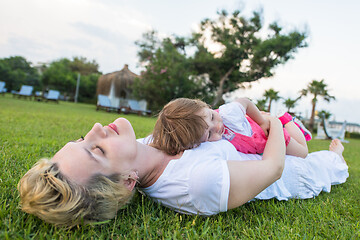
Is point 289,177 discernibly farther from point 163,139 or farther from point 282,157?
point 163,139

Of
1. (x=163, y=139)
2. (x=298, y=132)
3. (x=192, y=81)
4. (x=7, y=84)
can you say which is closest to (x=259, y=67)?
(x=192, y=81)

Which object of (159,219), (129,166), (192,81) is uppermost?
(192,81)

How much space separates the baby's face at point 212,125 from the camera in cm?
193

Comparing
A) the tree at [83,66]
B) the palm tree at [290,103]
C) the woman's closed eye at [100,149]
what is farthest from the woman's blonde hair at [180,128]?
the tree at [83,66]

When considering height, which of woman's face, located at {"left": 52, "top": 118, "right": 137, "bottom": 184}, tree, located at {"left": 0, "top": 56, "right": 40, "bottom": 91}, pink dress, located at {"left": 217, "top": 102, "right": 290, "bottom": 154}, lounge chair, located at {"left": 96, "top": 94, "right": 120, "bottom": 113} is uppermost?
tree, located at {"left": 0, "top": 56, "right": 40, "bottom": 91}

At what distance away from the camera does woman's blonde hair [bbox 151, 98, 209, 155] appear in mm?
1794

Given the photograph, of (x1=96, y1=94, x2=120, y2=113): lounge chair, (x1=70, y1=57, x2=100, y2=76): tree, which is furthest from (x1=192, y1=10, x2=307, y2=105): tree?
(x1=70, y1=57, x2=100, y2=76): tree

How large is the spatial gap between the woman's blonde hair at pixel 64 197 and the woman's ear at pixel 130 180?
9 centimetres

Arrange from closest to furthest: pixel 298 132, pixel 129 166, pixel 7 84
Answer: pixel 129 166 < pixel 298 132 < pixel 7 84

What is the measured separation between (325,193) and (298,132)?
0.66m

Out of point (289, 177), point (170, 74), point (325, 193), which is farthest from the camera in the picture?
point (170, 74)

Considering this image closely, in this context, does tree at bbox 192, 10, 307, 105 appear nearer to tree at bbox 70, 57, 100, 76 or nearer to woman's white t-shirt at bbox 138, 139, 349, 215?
woman's white t-shirt at bbox 138, 139, 349, 215

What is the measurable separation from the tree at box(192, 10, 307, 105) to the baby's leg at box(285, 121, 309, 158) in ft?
57.6

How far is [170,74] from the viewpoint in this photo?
1931cm
